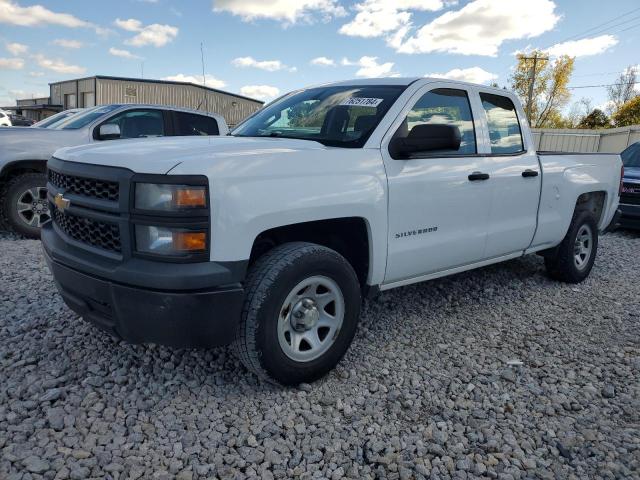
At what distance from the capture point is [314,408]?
2.77 m

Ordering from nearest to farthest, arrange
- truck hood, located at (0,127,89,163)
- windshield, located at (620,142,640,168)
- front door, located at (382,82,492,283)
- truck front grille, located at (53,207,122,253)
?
1. truck front grille, located at (53,207,122,253)
2. front door, located at (382,82,492,283)
3. truck hood, located at (0,127,89,163)
4. windshield, located at (620,142,640,168)

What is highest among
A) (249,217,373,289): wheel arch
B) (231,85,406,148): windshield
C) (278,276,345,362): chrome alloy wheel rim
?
(231,85,406,148): windshield

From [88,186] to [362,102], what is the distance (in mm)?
1860

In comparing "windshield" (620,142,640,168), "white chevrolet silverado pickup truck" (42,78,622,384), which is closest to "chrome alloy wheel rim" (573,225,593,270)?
"white chevrolet silverado pickup truck" (42,78,622,384)

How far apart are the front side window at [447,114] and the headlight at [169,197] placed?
5.14ft

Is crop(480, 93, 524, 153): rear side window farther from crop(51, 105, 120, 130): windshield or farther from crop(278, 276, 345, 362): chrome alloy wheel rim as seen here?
crop(51, 105, 120, 130): windshield

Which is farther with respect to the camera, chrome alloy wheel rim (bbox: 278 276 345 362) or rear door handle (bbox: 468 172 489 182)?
rear door handle (bbox: 468 172 489 182)

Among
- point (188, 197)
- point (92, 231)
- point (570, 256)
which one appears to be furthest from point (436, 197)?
point (570, 256)

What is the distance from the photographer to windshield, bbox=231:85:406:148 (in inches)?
132

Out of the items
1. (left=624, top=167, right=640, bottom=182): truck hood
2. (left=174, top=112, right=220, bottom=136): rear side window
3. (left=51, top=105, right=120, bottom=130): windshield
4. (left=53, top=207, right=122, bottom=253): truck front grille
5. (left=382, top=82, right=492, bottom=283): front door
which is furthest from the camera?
(left=624, top=167, right=640, bottom=182): truck hood

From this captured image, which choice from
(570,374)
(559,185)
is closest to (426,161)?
(570,374)

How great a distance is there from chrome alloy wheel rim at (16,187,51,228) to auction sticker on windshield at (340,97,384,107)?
444 cm

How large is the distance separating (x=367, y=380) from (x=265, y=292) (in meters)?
0.97

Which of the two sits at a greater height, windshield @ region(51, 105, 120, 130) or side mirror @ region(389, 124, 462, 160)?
windshield @ region(51, 105, 120, 130)
